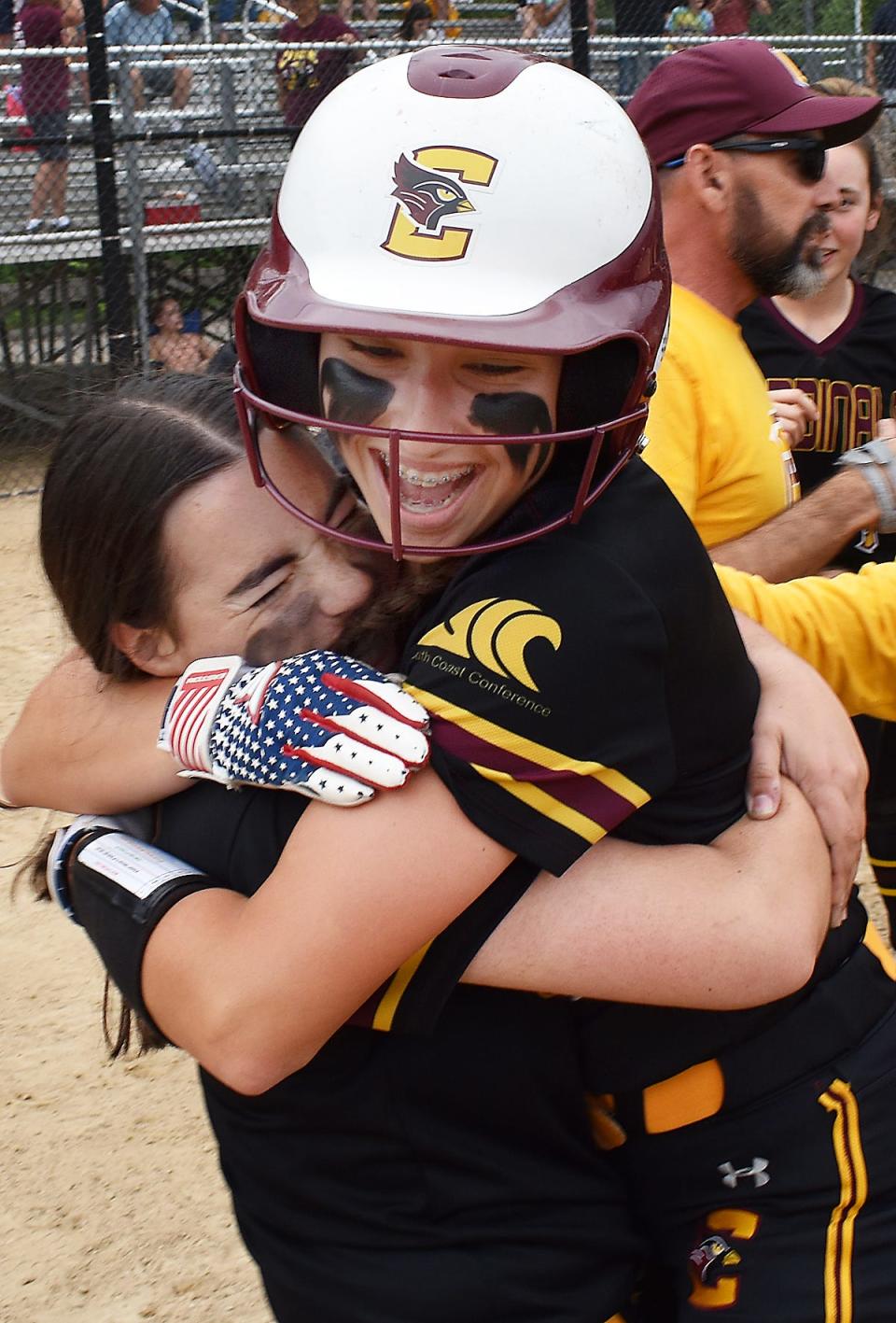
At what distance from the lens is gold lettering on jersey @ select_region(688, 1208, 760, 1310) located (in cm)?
153

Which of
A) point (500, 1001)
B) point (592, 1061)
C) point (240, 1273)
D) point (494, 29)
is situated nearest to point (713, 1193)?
point (592, 1061)

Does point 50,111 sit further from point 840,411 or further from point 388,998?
point 388,998

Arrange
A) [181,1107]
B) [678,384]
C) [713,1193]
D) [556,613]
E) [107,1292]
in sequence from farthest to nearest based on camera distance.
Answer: [181,1107]
[107,1292]
[678,384]
[713,1193]
[556,613]

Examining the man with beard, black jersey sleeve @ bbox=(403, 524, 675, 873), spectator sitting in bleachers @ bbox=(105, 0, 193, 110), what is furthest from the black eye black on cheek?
spectator sitting in bleachers @ bbox=(105, 0, 193, 110)

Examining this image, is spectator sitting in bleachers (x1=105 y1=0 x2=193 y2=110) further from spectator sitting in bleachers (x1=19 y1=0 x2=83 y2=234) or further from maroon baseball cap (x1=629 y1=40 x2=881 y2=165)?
maroon baseball cap (x1=629 y1=40 x2=881 y2=165)

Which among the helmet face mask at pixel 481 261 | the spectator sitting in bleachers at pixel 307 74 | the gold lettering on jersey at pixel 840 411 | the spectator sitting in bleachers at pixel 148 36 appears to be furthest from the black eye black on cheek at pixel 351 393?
the spectator sitting in bleachers at pixel 148 36

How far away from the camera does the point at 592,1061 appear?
1536 millimetres

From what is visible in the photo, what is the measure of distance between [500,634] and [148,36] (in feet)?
34.0

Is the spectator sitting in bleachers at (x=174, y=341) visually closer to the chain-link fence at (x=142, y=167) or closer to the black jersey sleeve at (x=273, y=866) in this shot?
the chain-link fence at (x=142, y=167)

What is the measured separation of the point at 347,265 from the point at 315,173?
0.43ft

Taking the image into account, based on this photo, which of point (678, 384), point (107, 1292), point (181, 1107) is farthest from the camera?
point (181, 1107)

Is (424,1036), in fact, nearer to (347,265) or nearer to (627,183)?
(347,265)

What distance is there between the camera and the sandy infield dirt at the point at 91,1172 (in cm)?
292

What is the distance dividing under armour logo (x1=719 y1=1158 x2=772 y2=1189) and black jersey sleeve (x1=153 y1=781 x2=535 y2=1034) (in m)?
0.39
